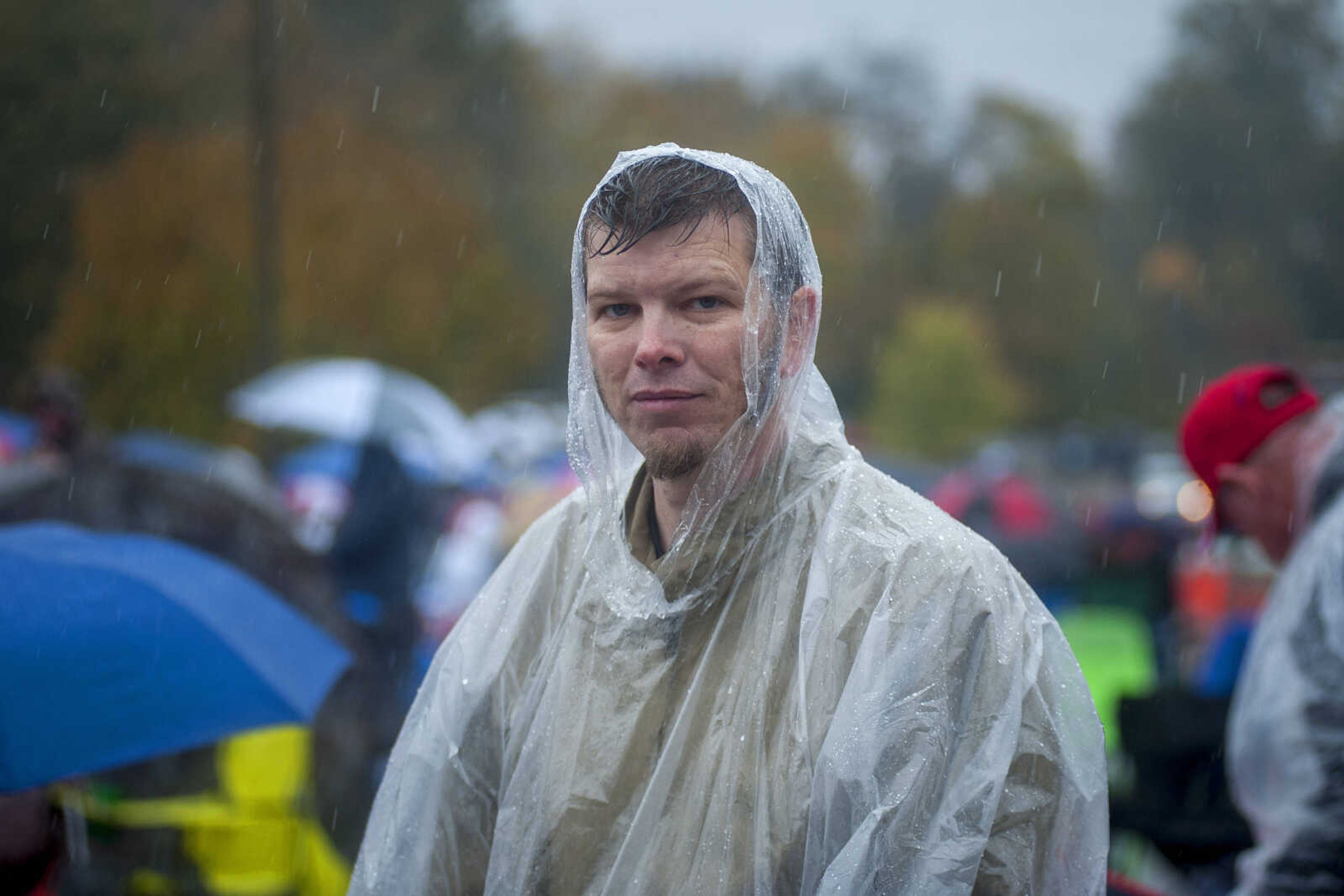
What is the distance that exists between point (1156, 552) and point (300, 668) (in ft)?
21.0

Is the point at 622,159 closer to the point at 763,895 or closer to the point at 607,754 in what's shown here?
the point at 607,754

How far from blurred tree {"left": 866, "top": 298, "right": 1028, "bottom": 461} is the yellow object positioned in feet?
83.4

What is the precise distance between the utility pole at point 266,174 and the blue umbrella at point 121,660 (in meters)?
8.99

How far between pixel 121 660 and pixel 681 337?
138 centimetres

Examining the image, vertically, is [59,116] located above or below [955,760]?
above

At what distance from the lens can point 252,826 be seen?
379 cm

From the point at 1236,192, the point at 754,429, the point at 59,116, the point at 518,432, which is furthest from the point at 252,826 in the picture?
the point at 1236,192

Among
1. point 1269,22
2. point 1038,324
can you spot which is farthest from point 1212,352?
point 1269,22

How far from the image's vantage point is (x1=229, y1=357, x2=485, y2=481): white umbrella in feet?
22.0

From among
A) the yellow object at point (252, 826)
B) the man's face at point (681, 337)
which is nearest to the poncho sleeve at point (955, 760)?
the man's face at point (681, 337)

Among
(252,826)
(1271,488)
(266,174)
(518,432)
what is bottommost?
(518,432)

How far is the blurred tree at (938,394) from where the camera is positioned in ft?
95.8

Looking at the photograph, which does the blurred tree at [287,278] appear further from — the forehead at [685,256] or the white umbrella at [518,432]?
the forehead at [685,256]

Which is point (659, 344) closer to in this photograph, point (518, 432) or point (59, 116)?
point (518, 432)
